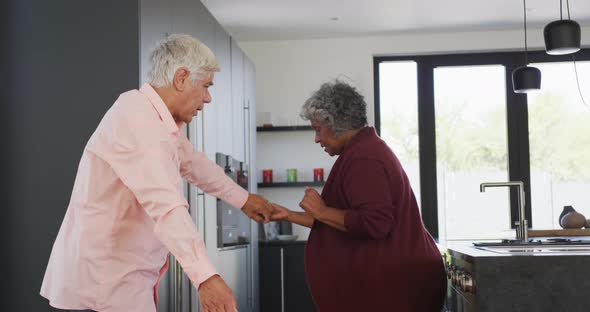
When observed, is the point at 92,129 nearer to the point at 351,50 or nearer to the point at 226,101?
the point at 226,101

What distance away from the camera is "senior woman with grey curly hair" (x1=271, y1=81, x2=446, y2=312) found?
2.40m

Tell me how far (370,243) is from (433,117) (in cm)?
499

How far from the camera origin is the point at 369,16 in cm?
639

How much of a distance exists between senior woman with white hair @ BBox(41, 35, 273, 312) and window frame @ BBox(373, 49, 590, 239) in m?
5.39

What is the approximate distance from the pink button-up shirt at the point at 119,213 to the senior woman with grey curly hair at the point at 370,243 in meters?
0.73

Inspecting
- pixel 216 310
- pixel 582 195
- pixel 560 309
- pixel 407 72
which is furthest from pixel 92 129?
pixel 582 195

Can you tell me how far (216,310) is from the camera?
5.20 ft

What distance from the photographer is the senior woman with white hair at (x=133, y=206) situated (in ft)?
5.52

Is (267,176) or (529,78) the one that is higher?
(529,78)

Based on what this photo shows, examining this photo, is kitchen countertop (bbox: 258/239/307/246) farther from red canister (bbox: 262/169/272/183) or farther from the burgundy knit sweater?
the burgundy knit sweater

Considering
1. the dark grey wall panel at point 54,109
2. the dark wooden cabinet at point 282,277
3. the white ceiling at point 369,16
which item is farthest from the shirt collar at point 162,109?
the dark wooden cabinet at point 282,277

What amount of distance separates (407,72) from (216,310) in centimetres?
603

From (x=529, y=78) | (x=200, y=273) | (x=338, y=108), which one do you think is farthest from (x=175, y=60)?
(x=529, y=78)

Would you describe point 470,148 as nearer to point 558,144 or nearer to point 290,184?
point 558,144
